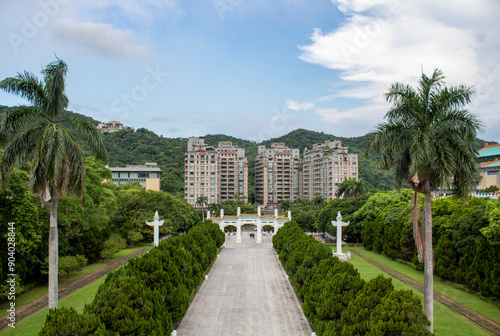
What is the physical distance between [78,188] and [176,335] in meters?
5.50

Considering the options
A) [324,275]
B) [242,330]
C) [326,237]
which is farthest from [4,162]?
[326,237]

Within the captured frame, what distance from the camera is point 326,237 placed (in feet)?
145

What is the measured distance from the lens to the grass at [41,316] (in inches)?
458

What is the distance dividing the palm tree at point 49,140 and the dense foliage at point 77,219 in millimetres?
1132

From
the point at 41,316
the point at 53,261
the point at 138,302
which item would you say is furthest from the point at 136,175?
the point at 138,302

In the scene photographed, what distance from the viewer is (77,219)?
66.8 feet

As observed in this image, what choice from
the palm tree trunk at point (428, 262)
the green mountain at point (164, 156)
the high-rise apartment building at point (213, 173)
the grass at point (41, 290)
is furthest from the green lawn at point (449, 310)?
the high-rise apartment building at point (213, 173)

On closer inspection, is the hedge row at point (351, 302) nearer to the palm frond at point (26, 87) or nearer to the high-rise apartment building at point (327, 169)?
the palm frond at point (26, 87)

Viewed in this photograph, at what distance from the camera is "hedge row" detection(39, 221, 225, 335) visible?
25.3 ft

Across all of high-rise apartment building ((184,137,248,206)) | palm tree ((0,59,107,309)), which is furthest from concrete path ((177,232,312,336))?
high-rise apartment building ((184,137,248,206))

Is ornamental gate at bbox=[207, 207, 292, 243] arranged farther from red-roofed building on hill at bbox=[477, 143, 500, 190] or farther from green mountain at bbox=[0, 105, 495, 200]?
green mountain at bbox=[0, 105, 495, 200]

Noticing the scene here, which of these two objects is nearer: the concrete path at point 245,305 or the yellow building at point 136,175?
the concrete path at point 245,305

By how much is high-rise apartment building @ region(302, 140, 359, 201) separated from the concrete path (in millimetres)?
49634

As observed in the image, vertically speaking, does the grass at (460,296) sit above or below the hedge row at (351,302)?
below
